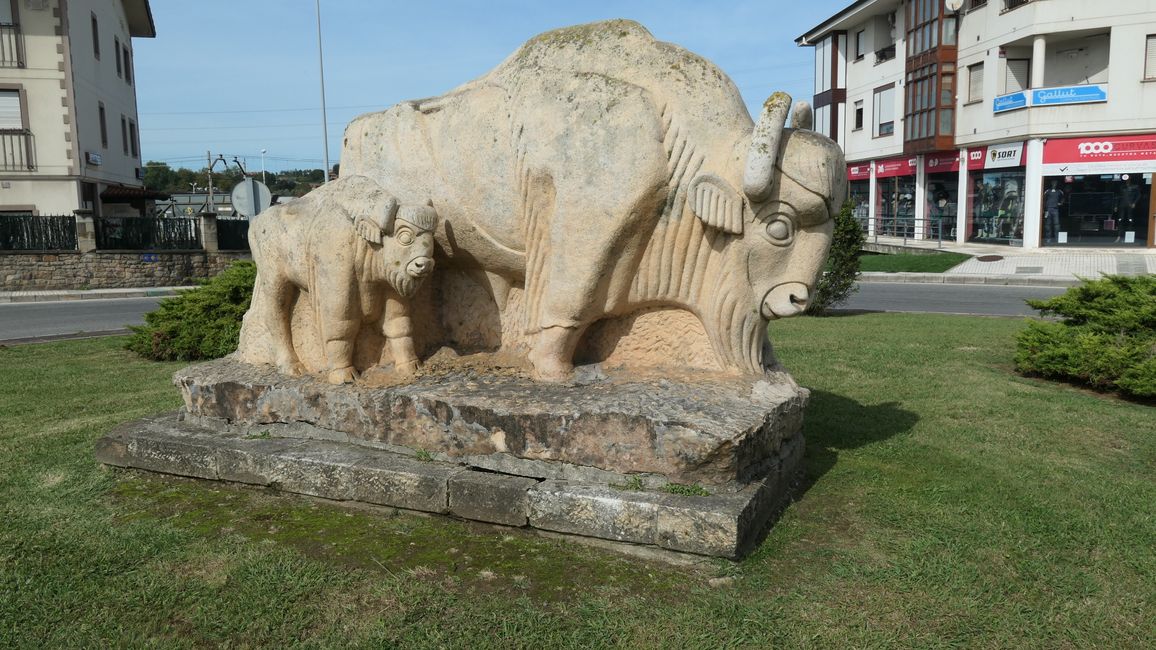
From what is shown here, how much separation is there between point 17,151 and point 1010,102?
25313mm

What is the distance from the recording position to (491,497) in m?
3.74

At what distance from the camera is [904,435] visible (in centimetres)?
544

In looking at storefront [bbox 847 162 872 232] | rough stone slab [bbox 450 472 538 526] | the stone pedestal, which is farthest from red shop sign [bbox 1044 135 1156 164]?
rough stone slab [bbox 450 472 538 526]

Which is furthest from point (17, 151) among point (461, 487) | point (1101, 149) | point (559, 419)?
point (1101, 149)

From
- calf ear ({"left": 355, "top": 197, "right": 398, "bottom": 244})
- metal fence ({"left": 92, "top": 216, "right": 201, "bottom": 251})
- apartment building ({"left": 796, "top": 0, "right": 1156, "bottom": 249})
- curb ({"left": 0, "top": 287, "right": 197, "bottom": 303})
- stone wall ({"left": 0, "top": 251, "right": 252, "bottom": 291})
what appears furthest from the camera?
apartment building ({"left": 796, "top": 0, "right": 1156, "bottom": 249})

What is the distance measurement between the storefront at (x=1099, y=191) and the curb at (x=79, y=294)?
69.8ft

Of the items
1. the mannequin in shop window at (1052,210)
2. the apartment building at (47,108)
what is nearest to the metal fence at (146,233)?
the apartment building at (47,108)

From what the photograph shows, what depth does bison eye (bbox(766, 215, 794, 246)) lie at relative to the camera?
3771 mm

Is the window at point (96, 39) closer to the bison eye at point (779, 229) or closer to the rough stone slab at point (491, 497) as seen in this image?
the rough stone slab at point (491, 497)

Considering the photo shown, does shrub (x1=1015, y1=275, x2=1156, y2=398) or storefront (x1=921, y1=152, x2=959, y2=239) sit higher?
storefront (x1=921, y1=152, x2=959, y2=239)

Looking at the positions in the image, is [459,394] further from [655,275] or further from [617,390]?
[655,275]

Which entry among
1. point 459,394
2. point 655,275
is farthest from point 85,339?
point 655,275

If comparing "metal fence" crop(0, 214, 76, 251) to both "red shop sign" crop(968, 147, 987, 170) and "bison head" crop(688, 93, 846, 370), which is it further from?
"red shop sign" crop(968, 147, 987, 170)

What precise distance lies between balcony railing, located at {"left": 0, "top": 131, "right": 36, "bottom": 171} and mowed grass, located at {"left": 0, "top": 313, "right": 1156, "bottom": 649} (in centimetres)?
1930
